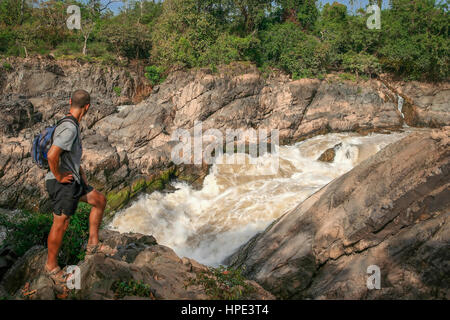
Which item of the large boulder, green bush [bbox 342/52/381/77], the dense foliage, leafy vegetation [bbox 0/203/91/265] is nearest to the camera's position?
leafy vegetation [bbox 0/203/91/265]

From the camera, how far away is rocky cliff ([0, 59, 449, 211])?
13508 millimetres

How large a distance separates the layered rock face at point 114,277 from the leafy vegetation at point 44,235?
323mm

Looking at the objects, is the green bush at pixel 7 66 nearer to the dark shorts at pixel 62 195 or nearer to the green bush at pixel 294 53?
the green bush at pixel 294 53

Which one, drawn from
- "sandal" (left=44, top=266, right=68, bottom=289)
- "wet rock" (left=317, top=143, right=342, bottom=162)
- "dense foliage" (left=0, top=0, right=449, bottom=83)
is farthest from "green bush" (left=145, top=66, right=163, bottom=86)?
"sandal" (left=44, top=266, right=68, bottom=289)

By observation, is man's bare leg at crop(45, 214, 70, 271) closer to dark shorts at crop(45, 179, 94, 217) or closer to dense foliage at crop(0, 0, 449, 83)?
dark shorts at crop(45, 179, 94, 217)

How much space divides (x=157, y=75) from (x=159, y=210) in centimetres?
1136

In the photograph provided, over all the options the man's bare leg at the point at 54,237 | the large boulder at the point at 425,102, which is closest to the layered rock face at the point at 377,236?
the man's bare leg at the point at 54,237

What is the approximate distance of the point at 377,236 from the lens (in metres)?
4.80

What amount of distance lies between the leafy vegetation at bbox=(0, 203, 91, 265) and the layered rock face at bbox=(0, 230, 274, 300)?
0.32 metres

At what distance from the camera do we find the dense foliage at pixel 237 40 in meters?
20.7

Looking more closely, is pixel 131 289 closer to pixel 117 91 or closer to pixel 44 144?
pixel 44 144

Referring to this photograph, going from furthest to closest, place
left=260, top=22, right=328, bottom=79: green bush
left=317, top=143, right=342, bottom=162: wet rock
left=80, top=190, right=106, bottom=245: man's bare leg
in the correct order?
left=260, top=22, right=328, bottom=79: green bush < left=317, top=143, right=342, bottom=162: wet rock < left=80, top=190, right=106, bottom=245: man's bare leg

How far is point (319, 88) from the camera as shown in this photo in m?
20.7
